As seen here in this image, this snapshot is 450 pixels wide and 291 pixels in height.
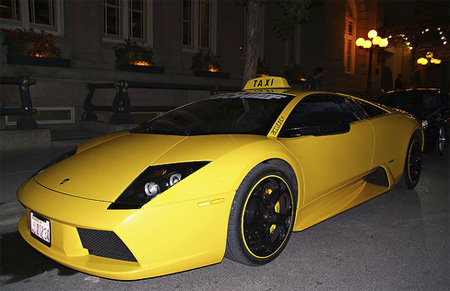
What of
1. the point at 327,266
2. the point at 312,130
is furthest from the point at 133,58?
the point at 327,266

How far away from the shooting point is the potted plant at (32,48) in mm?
9344

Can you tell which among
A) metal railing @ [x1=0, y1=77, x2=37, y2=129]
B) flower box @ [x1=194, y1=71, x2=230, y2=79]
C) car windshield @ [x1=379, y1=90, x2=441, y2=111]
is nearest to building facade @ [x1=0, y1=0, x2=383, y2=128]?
flower box @ [x1=194, y1=71, x2=230, y2=79]

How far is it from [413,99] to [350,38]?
16228mm

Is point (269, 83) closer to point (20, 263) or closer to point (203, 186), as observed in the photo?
point (203, 186)

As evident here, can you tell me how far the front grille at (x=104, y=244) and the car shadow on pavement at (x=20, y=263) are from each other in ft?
2.20

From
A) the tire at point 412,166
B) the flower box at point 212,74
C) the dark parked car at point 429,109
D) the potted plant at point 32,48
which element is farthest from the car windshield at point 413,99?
the potted plant at point 32,48

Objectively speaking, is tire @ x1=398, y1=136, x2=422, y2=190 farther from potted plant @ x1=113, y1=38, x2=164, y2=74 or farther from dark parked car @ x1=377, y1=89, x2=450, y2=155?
potted plant @ x1=113, y1=38, x2=164, y2=74

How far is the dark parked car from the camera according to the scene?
26.7ft

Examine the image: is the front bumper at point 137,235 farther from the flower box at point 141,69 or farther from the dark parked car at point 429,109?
the flower box at point 141,69

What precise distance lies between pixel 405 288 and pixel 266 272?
39.0 inches

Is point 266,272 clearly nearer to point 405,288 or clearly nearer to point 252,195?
point 252,195

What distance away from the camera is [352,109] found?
14.4 ft

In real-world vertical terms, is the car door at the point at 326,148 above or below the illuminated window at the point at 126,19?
below

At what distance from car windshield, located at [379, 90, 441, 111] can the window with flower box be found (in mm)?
7969
